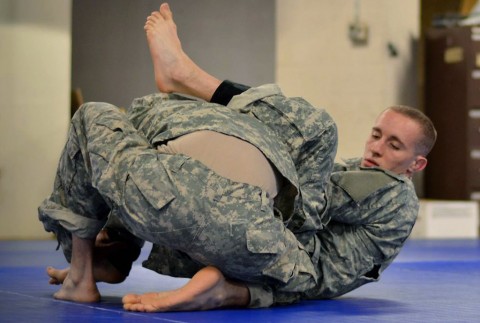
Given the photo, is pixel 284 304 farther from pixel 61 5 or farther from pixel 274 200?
pixel 61 5

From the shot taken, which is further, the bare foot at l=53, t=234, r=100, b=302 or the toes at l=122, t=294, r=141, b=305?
the bare foot at l=53, t=234, r=100, b=302

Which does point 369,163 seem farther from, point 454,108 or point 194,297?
point 454,108

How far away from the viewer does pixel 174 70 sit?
2.70m

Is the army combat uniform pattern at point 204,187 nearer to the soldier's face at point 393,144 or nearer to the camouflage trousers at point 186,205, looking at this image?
the camouflage trousers at point 186,205

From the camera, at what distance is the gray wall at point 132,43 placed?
A: 6496mm

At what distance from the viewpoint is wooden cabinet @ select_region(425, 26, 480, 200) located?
8242mm

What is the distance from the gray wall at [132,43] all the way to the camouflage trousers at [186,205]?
393 centimetres

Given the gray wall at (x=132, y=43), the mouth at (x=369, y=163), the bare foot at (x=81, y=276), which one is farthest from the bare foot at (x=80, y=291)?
the gray wall at (x=132, y=43)

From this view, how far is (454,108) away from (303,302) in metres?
6.02

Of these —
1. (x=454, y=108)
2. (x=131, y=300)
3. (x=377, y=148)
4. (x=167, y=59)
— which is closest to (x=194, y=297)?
(x=131, y=300)

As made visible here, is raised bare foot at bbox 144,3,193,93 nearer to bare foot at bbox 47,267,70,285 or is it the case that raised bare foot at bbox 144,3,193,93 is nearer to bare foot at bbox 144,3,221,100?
bare foot at bbox 144,3,221,100

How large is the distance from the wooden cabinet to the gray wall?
79.7 inches

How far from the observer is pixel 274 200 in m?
2.45

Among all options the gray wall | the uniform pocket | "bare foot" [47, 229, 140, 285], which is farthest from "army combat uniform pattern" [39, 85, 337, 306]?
the gray wall
